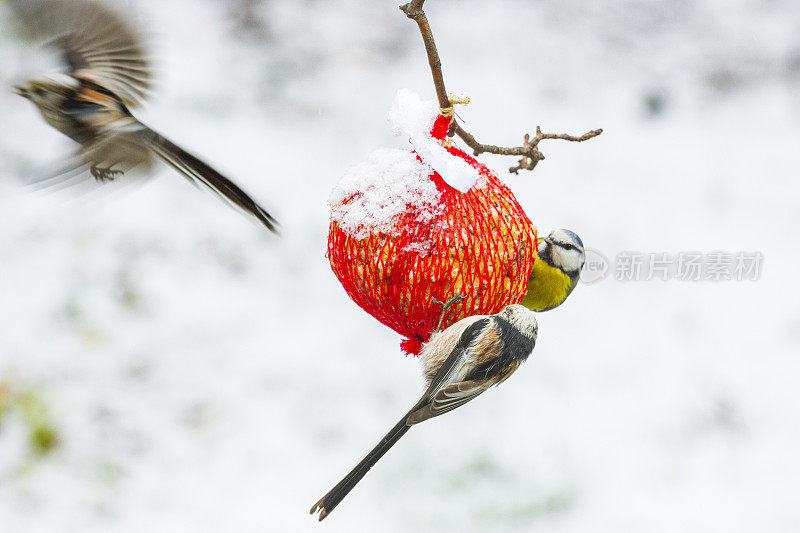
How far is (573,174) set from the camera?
3.80 meters

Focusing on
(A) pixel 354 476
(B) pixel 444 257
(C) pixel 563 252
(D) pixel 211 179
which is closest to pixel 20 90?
(D) pixel 211 179

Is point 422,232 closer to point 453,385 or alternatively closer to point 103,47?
point 453,385

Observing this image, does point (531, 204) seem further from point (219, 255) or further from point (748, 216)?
point (219, 255)

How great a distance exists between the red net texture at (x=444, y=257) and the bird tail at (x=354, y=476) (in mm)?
236

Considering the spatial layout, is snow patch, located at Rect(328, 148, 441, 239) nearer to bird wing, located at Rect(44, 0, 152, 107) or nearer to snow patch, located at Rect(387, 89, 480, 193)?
snow patch, located at Rect(387, 89, 480, 193)

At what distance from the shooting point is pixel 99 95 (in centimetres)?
178

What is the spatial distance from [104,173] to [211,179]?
0.33m

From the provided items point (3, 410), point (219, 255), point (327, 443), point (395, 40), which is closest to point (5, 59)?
point (219, 255)

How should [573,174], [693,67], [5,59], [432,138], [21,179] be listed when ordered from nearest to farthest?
[432,138]
[5,59]
[21,179]
[573,174]
[693,67]

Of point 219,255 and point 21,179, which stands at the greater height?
point 21,179

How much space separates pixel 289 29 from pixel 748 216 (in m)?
2.27

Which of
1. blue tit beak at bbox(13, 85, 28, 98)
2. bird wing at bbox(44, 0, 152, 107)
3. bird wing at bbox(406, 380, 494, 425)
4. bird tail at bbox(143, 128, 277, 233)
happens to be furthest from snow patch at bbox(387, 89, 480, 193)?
blue tit beak at bbox(13, 85, 28, 98)

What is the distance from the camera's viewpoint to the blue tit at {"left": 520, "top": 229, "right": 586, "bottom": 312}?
2143 mm

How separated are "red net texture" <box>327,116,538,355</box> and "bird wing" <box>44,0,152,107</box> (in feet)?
1.79
